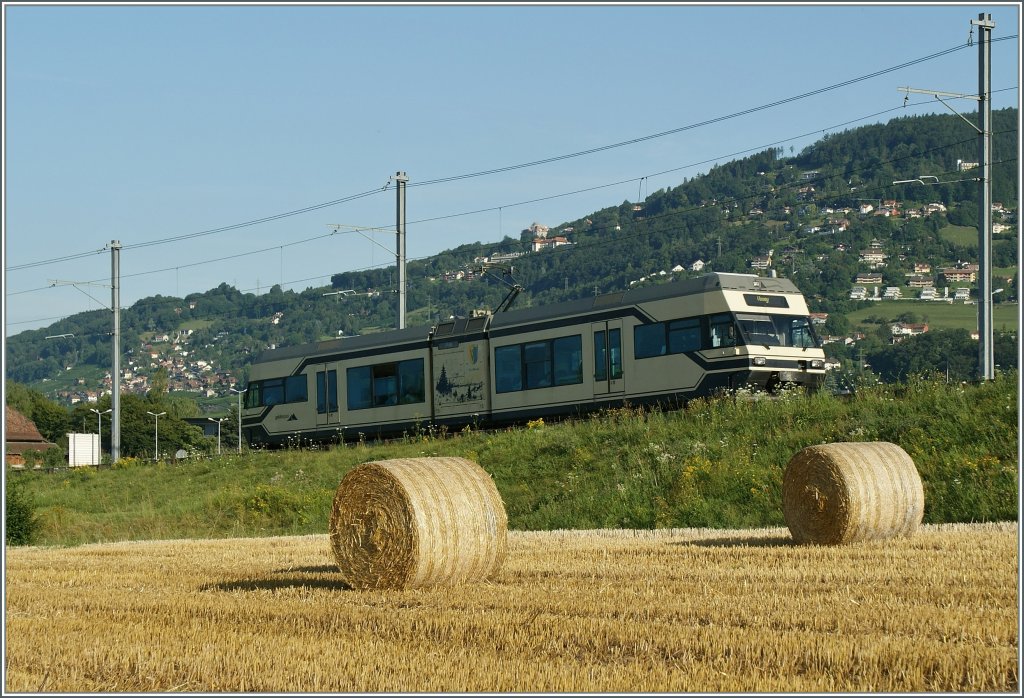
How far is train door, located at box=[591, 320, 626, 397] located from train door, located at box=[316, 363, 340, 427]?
10.3 meters

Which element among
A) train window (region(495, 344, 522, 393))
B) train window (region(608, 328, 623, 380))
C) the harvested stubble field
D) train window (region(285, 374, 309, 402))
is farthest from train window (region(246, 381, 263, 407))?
the harvested stubble field

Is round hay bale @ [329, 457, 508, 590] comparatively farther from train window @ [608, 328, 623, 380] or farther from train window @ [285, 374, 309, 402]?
train window @ [285, 374, 309, 402]

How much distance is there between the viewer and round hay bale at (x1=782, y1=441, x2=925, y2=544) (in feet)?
52.2

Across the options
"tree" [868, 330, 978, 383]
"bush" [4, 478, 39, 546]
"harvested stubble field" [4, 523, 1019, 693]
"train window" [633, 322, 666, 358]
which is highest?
"tree" [868, 330, 978, 383]

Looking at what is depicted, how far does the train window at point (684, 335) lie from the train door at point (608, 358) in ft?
5.07

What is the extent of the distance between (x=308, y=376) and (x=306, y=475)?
7.97 m

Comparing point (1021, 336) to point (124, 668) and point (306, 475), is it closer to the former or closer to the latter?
point (124, 668)

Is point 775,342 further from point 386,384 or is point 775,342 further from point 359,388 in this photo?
point 359,388

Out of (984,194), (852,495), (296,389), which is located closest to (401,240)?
(296,389)

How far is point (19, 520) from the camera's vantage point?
26047 mm

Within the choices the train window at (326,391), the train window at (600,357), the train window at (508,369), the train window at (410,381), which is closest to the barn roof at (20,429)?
the train window at (326,391)

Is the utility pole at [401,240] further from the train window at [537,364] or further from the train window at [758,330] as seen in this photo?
the train window at [758,330]

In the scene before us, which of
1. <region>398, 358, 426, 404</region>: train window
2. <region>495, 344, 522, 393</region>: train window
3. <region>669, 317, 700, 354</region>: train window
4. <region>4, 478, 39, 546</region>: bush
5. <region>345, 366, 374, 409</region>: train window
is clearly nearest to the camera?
<region>4, 478, 39, 546</region>: bush

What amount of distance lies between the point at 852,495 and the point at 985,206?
50.4ft
